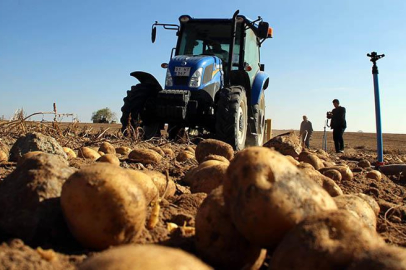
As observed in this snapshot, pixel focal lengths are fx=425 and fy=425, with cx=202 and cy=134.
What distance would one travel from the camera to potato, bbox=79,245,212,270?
3.33ft

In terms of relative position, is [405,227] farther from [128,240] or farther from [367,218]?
[128,240]

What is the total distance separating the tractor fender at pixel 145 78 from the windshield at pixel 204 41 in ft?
2.94

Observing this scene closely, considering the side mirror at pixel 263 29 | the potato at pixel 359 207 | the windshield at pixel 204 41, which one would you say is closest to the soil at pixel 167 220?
the potato at pixel 359 207

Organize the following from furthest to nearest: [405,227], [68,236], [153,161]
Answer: [153,161], [405,227], [68,236]

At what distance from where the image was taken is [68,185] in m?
1.72

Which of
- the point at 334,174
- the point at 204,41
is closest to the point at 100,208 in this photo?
the point at 334,174

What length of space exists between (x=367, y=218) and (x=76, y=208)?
5.19 ft

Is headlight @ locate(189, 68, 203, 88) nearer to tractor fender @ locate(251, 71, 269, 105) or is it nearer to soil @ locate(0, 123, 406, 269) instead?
tractor fender @ locate(251, 71, 269, 105)

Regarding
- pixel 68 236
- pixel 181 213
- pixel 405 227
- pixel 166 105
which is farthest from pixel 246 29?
pixel 68 236

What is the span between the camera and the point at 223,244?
1.66m

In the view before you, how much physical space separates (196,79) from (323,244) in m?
6.28

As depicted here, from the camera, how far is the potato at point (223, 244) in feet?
5.39

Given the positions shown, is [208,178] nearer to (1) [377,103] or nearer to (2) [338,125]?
(1) [377,103]

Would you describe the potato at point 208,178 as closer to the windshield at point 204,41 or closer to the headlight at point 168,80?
the headlight at point 168,80
